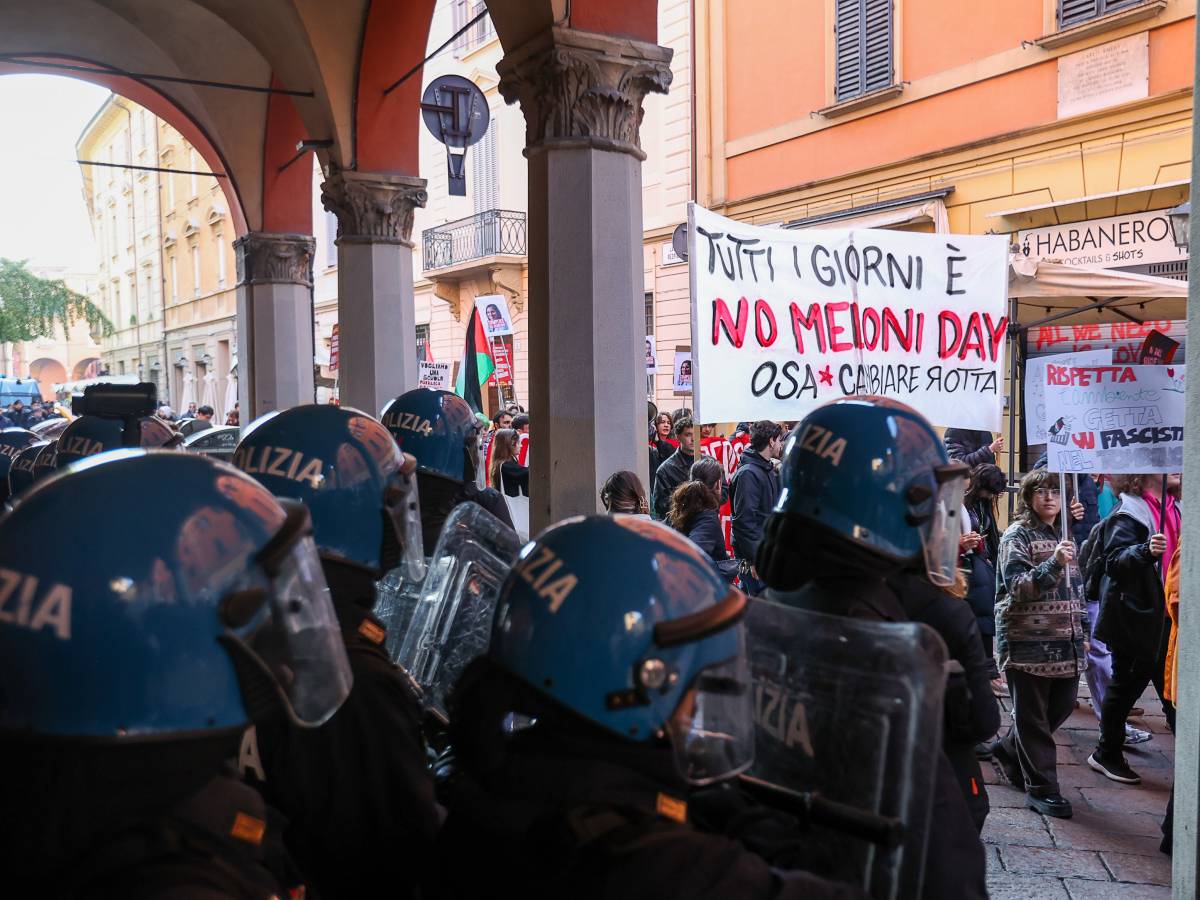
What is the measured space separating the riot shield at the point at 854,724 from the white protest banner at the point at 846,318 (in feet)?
11.1

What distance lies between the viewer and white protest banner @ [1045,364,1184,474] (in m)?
5.11

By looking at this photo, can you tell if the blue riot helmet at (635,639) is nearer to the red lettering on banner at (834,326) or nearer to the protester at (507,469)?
the red lettering on banner at (834,326)

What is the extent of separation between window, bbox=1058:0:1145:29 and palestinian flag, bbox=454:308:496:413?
6610 mm

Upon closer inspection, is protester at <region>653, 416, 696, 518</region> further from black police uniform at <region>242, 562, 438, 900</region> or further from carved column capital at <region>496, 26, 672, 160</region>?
black police uniform at <region>242, 562, 438, 900</region>

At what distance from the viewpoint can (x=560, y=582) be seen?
140 cm

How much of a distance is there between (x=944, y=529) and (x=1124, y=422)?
3.52m

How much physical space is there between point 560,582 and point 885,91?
38.8ft

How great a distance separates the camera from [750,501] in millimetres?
6055

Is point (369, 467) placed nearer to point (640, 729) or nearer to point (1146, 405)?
point (640, 729)

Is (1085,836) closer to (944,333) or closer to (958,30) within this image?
(944,333)

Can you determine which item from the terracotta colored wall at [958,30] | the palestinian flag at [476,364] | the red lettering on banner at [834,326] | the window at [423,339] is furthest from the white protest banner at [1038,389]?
the window at [423,339]

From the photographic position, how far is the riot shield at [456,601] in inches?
86.0

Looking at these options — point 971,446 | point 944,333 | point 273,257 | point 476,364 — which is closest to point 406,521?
point 944,333

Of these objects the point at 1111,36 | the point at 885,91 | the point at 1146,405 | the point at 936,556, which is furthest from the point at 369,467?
the point at 885,91
